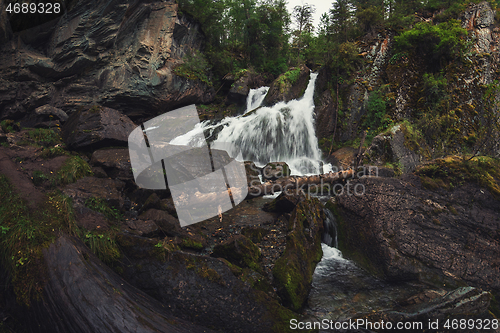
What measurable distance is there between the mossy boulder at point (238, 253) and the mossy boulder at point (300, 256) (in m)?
0.48

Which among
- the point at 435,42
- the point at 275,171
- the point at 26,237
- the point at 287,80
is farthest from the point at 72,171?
the point at 435,42

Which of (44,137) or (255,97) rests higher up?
(255,97)

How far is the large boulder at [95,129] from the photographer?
26.8 feet

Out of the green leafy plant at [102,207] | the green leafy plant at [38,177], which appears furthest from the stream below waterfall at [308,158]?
the green leafy plant at [38,177]

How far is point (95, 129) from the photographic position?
329 inches

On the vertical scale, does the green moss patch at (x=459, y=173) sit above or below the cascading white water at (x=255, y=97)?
below

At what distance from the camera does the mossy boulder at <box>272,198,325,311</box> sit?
4.52 m

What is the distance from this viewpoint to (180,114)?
1839 cm

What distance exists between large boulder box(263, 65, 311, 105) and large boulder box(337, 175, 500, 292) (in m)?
11.0

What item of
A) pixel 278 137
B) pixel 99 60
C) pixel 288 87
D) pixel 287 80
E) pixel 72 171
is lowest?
pixel 278 137

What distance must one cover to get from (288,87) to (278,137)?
15.1 ft

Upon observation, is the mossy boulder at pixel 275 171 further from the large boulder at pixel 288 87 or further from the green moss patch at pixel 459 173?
the large boulder at pixel 288 87

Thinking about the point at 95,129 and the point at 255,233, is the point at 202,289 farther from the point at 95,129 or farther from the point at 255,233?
the point at 95,129

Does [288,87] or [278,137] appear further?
[288,87]
